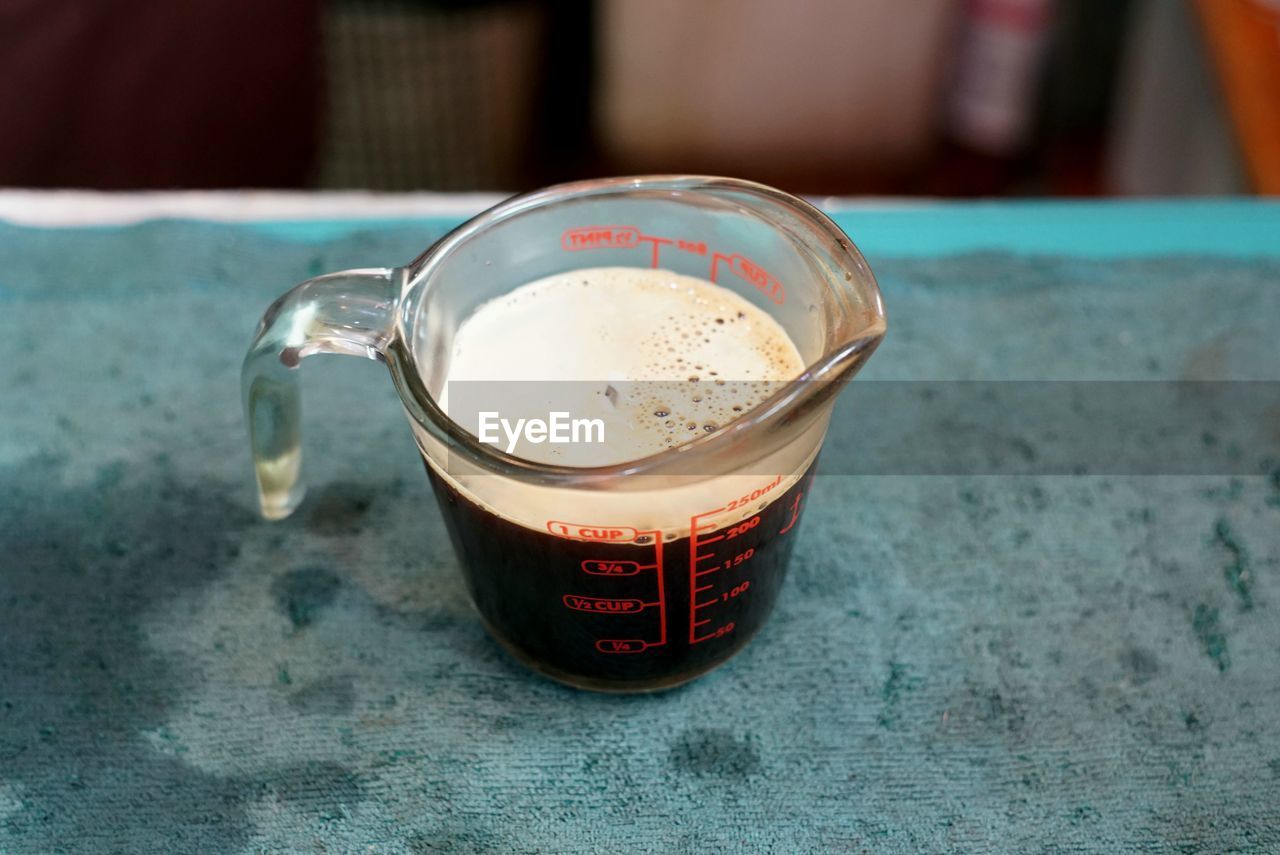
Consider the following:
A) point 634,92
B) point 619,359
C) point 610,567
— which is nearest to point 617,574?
point 610,567

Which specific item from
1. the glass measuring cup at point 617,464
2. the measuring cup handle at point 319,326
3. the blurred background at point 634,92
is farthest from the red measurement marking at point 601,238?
the blurred background at point 634,92

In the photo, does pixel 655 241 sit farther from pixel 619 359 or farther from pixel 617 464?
pixel 617 464

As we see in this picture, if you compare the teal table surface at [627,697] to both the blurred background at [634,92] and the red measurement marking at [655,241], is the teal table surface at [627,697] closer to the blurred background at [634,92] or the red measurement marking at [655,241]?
the red measurement marking at [655,241]

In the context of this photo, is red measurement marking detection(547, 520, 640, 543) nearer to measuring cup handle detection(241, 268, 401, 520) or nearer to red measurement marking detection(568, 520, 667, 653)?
red measurement marking detection(568, 520, 667, 653)

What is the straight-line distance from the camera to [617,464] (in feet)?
1.49

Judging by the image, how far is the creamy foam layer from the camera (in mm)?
534

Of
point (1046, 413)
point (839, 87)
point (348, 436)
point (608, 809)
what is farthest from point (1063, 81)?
point (608, 809)

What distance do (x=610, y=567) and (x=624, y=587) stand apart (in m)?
0.01

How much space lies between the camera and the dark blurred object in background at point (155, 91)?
108 cm

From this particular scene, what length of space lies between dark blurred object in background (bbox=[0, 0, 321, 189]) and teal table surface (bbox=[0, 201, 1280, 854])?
15.1 inches

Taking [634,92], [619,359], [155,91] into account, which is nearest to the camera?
[619,359]

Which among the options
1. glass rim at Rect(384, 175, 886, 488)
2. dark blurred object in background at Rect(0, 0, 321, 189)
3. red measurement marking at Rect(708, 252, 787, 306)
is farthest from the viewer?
dark blurred object in background at Rect(0, 0, 321, 189)

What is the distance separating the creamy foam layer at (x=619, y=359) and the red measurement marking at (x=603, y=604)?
6 centimetres

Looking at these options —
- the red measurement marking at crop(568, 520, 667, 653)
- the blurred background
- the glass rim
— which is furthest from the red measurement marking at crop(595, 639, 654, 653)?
the blurred background
